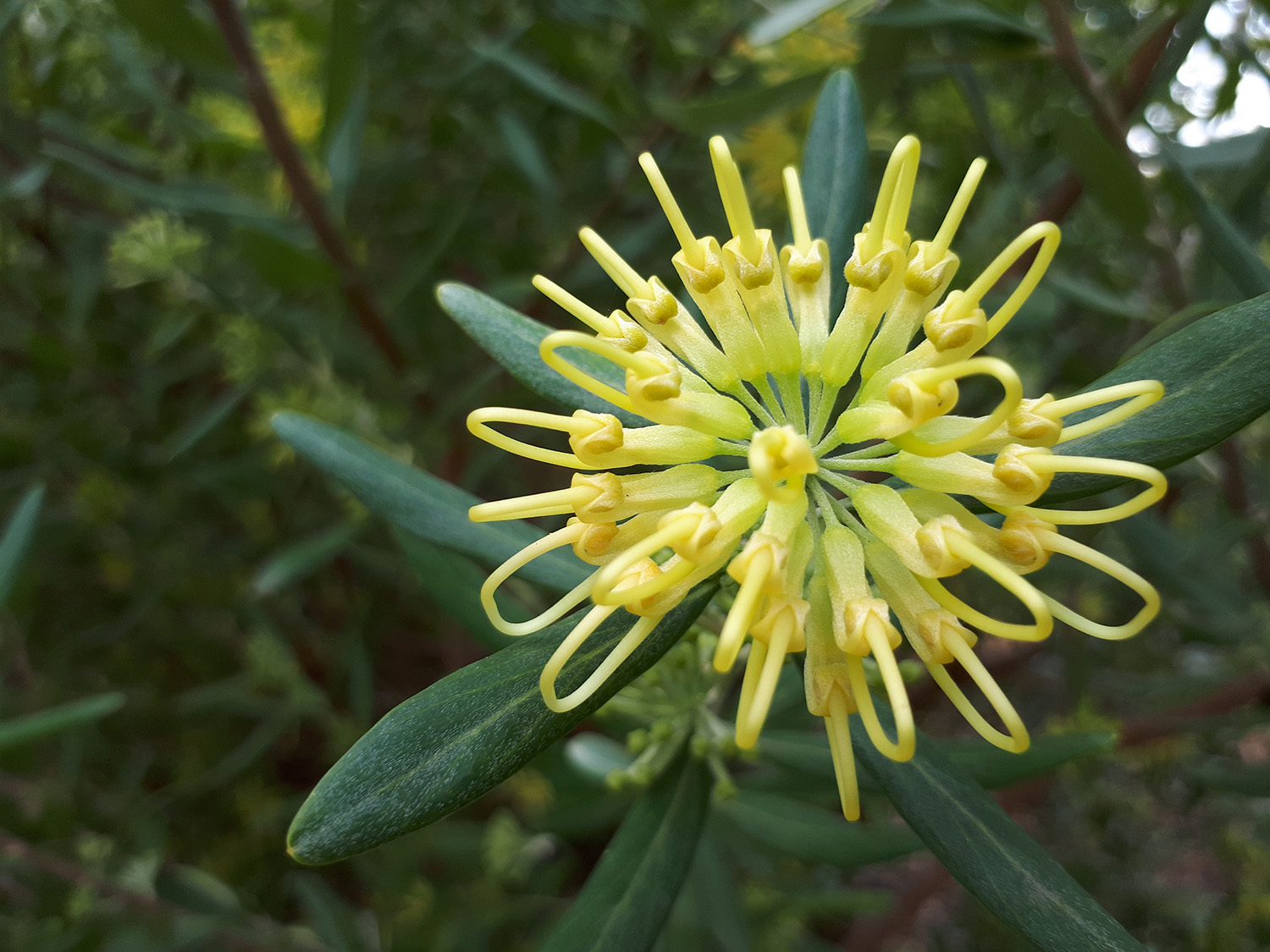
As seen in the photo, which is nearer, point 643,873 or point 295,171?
point 643,873

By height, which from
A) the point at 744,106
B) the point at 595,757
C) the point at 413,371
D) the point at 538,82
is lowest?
the point at 595,757

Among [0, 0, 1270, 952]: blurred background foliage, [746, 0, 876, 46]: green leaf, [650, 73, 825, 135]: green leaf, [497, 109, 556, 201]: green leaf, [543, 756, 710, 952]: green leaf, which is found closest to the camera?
[543, 756, 710, 952]: green leaf

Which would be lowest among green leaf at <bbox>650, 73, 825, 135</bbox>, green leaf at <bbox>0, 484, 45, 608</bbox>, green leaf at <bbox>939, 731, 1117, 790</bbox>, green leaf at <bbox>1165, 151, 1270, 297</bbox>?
green leaf at <bbox>939, 731, 1117, 790</bbox>

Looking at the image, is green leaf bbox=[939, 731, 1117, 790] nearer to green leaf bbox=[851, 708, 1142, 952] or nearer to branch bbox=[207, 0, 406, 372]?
green leaf bbox=[851, 708, 1142, 952]

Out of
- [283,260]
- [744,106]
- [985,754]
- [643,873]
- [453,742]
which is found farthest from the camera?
[283,260]

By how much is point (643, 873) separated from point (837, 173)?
0.75 m

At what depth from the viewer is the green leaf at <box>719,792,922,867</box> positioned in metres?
1.09

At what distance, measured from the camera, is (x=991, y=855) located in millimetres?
675

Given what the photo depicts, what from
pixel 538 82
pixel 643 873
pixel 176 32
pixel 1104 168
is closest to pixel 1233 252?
pixel 1104 168

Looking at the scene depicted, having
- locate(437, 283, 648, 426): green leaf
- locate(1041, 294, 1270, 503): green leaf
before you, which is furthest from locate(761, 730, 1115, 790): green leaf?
locate(437, 283, 648, 426): green leaf

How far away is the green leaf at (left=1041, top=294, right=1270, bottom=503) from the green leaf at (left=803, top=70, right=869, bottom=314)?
284mm

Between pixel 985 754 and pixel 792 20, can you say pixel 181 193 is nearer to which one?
pixel 792 20

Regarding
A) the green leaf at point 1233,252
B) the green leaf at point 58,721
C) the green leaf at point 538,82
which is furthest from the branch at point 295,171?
the green leaf at point 1233,252

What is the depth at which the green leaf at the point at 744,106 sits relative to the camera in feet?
3.54
